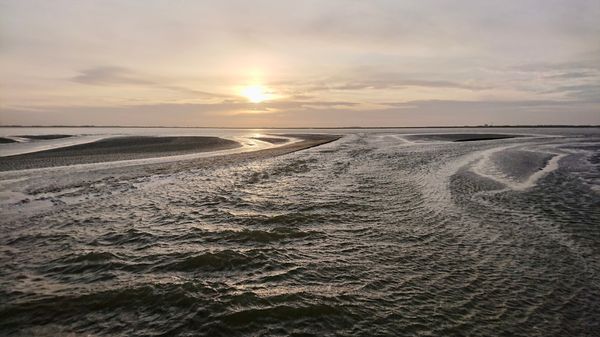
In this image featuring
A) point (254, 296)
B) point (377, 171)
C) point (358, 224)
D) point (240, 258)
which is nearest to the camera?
point (254, 296)

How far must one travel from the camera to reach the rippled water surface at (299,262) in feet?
18.7

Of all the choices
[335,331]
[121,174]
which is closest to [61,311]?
[335,331]

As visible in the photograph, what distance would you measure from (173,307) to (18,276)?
3.81 m

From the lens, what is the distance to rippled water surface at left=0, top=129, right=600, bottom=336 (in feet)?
18.7

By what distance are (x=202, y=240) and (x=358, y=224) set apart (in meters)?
4.75

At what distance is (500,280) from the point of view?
7301 millimetres

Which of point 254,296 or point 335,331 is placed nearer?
point 335,331

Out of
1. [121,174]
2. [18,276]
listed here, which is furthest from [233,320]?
[121,174]

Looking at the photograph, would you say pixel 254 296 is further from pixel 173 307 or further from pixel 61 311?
pixel 61 311

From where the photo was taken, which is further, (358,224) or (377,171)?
(377,171)

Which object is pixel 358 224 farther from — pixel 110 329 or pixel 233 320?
pixel 110 329

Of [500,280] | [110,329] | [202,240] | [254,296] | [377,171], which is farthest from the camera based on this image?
[377,171]

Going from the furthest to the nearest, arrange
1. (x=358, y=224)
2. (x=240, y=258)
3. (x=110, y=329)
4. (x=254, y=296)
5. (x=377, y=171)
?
(x=377, y=171), (x=358, y=224), (x=240, y=258), (x=254, y=296), (x=110, y=329)

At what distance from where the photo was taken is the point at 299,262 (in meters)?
8.16
